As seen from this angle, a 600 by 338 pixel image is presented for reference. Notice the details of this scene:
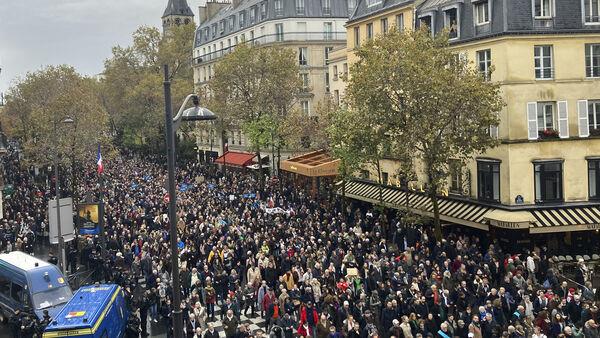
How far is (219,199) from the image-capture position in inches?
1761

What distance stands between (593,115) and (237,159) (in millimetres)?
38776

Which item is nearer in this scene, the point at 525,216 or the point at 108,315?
the point at 108,315

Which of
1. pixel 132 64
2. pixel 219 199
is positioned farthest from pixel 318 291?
pixel 132 64

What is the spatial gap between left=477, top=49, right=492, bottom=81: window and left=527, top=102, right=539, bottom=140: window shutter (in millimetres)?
2457

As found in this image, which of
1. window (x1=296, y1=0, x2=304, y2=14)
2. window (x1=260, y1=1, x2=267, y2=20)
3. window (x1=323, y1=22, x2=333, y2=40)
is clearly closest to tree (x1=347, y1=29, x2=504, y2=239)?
window (x1=323, y1=22, x2=333, y2=40)

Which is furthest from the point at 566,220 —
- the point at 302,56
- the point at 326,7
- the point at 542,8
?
the point at 326,7

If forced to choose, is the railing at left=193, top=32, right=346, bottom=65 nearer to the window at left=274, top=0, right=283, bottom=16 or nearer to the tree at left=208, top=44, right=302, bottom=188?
the window at left=274, top=0, right=283, bottom=16

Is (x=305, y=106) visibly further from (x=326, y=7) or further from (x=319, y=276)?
(x=319, y=276)

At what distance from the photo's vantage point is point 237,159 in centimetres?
6550

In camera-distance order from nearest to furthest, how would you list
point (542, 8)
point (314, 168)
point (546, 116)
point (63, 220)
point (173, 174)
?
point (173, 174) < point (63, 220) < point (542, 8) < point (546, 116) < point (314, 168)

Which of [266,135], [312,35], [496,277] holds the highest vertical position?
[312,35]

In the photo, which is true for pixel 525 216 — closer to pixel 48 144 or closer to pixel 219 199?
pixel 219 199

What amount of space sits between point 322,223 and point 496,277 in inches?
473

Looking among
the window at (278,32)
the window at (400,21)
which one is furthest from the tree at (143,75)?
the window at (400,21)
